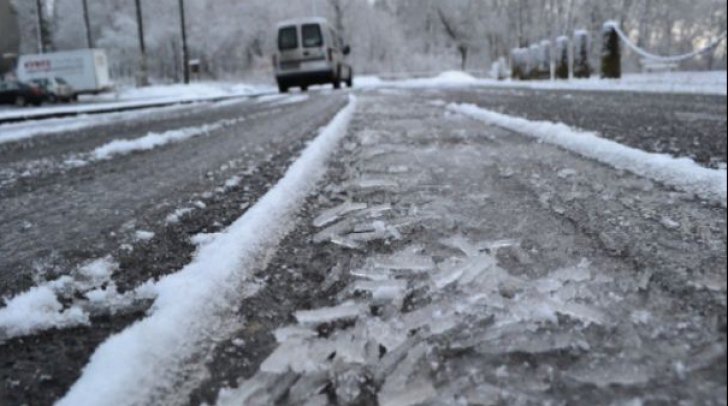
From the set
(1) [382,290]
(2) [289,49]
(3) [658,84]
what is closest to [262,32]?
(2) [289,49]

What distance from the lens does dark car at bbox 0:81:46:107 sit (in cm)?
2289

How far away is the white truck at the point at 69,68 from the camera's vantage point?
30.8 meters

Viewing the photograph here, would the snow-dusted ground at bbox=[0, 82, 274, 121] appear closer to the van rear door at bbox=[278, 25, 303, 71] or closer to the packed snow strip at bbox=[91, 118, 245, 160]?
the van rear door at bbox=[278, 25, 303, 71]

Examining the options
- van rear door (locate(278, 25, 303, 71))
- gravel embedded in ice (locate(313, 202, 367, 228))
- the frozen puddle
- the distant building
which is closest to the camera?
the frozen puddle

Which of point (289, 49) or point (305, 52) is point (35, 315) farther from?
point (289, 49)

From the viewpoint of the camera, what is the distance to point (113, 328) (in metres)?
1.21

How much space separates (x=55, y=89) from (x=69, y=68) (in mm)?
6226

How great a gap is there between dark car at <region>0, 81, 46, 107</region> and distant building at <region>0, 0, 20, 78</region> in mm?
13904

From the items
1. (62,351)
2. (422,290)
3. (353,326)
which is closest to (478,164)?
(422,290)

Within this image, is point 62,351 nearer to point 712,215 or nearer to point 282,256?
point 282,256

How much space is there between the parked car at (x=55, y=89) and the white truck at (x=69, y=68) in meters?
3.57

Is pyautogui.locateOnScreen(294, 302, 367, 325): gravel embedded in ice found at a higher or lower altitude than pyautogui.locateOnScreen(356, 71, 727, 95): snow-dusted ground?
lower

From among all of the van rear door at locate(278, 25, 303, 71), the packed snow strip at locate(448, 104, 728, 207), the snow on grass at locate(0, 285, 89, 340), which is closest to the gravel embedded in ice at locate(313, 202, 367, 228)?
the snow on grass at locate(0, 285, 89, 340)

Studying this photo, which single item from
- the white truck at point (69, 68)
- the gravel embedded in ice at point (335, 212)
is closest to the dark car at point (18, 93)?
the white truck at point (69, 68)
